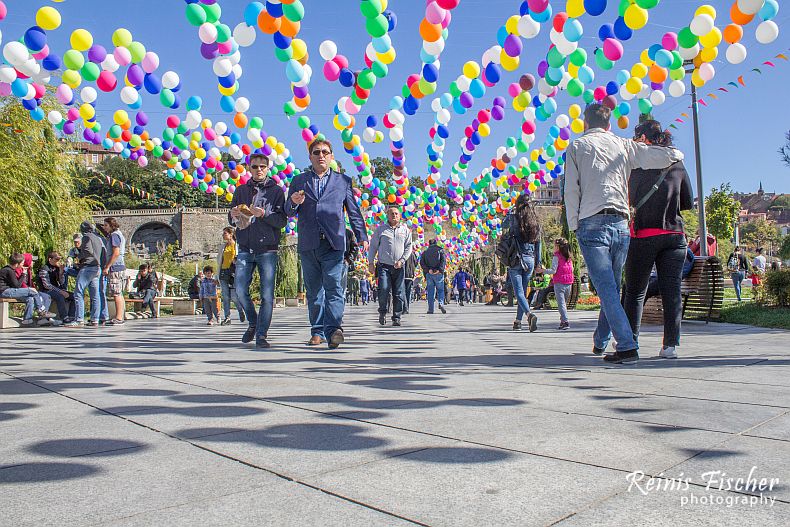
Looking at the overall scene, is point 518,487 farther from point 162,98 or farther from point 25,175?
point 25,175

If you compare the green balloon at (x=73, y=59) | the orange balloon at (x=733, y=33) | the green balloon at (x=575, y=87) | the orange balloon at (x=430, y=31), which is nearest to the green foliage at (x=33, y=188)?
the green balloon at (x=73, y=59)

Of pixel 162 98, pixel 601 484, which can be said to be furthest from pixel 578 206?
pixel 162 98

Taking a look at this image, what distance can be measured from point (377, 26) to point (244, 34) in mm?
1724

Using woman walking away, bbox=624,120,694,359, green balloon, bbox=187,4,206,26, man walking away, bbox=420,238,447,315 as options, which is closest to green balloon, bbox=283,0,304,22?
green balloon, bbox=187,4,206,26

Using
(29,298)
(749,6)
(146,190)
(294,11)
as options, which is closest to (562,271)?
(749,6)

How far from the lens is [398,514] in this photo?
1612 mm

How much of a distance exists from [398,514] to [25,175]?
49.7 ft

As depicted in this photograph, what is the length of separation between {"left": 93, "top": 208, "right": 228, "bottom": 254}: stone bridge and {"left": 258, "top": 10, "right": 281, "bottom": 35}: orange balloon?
292 ft

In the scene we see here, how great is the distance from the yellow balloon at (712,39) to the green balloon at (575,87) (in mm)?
1900

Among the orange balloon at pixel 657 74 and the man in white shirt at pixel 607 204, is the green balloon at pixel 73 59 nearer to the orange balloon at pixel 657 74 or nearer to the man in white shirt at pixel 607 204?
the man in white shirt at pixel 607 204

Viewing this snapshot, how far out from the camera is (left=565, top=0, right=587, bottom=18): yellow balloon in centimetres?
751

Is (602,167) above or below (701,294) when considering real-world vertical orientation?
above

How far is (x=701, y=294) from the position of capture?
9.12 metres

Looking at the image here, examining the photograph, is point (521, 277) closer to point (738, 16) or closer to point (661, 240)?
point (661, 240)
